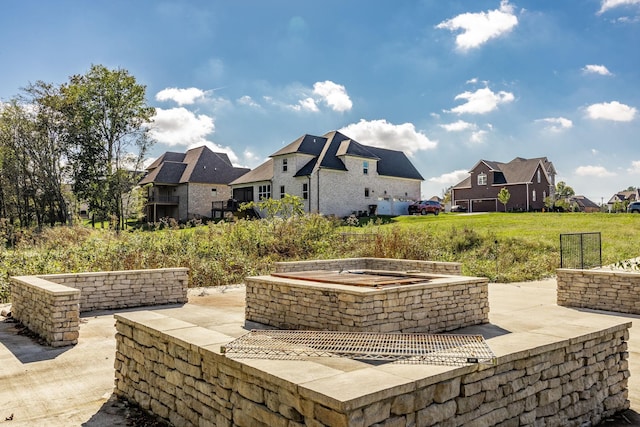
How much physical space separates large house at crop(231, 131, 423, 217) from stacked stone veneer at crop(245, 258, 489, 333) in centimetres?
2504

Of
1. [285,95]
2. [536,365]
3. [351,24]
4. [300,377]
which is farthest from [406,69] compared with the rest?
[300,377]

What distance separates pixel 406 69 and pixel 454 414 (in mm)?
12649

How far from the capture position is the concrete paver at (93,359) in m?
4.39

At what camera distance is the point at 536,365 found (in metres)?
3.84

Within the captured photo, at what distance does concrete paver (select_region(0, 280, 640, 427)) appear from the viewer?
14.4ft

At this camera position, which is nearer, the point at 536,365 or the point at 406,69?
the point at 536,365

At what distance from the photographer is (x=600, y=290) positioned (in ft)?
29.5

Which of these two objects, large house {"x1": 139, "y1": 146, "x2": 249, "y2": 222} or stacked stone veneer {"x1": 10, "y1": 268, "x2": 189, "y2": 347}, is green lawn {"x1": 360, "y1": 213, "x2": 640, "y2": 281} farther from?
large house {"x1": 139, "y1": 146, "x2": 249, "y2": 222}

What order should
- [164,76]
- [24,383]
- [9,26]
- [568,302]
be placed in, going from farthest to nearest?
[164,76] < [9,26] < [568,302] < [24,383]

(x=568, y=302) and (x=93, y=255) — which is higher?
(x=93, y=255)

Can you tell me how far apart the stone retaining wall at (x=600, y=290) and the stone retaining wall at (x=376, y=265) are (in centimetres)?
212

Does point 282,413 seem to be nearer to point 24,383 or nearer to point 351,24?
point 24,383

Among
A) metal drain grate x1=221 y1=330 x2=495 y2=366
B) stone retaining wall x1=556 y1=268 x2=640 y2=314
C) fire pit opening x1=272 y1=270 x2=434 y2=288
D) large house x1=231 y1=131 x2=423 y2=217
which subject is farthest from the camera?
large house x1=231 y1=131 x2=423 y2=217

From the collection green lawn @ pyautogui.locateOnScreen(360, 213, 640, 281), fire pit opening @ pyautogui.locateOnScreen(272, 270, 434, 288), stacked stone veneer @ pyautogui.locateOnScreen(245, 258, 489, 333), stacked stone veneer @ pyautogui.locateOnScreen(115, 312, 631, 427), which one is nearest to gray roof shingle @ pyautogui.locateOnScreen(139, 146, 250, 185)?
green lawn @ pyautogui.locateOnScreen(360, 213, 640, 281)
